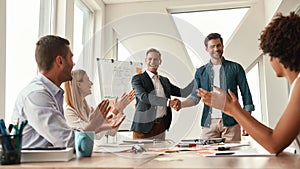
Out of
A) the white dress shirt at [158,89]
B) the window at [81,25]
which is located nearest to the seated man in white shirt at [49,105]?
the white dress shirt at [158,89]

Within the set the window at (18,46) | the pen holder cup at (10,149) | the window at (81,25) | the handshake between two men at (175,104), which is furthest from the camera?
the window at (81,25)

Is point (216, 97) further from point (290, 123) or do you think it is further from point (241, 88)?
point (241, 88)

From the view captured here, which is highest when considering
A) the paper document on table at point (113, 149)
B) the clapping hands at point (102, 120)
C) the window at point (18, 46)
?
the window at point (18, 46)

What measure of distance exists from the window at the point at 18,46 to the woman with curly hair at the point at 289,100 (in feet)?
5.60

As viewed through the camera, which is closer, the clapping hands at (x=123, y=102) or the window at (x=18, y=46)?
the clapping hands at (x=123, y=102)

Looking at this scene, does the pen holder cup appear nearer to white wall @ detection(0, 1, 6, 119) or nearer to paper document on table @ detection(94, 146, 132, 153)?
paper document on table @ detection(94, 146, 132, 153)

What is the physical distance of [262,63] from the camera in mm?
4086

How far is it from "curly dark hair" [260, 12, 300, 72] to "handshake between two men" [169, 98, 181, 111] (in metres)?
0.37

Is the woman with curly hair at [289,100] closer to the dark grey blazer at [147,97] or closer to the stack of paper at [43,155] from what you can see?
the dark grey blazer at [147,97]

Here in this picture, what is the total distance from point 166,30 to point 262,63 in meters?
3.23

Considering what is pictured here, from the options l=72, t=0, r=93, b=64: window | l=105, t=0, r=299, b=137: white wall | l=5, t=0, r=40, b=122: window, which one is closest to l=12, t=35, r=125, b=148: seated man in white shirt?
l=5, t=0, r=40, b=122: window

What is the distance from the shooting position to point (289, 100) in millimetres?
1047

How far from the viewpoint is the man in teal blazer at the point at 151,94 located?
4.05 feet

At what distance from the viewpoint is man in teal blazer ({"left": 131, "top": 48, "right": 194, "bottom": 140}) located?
1.23 m
